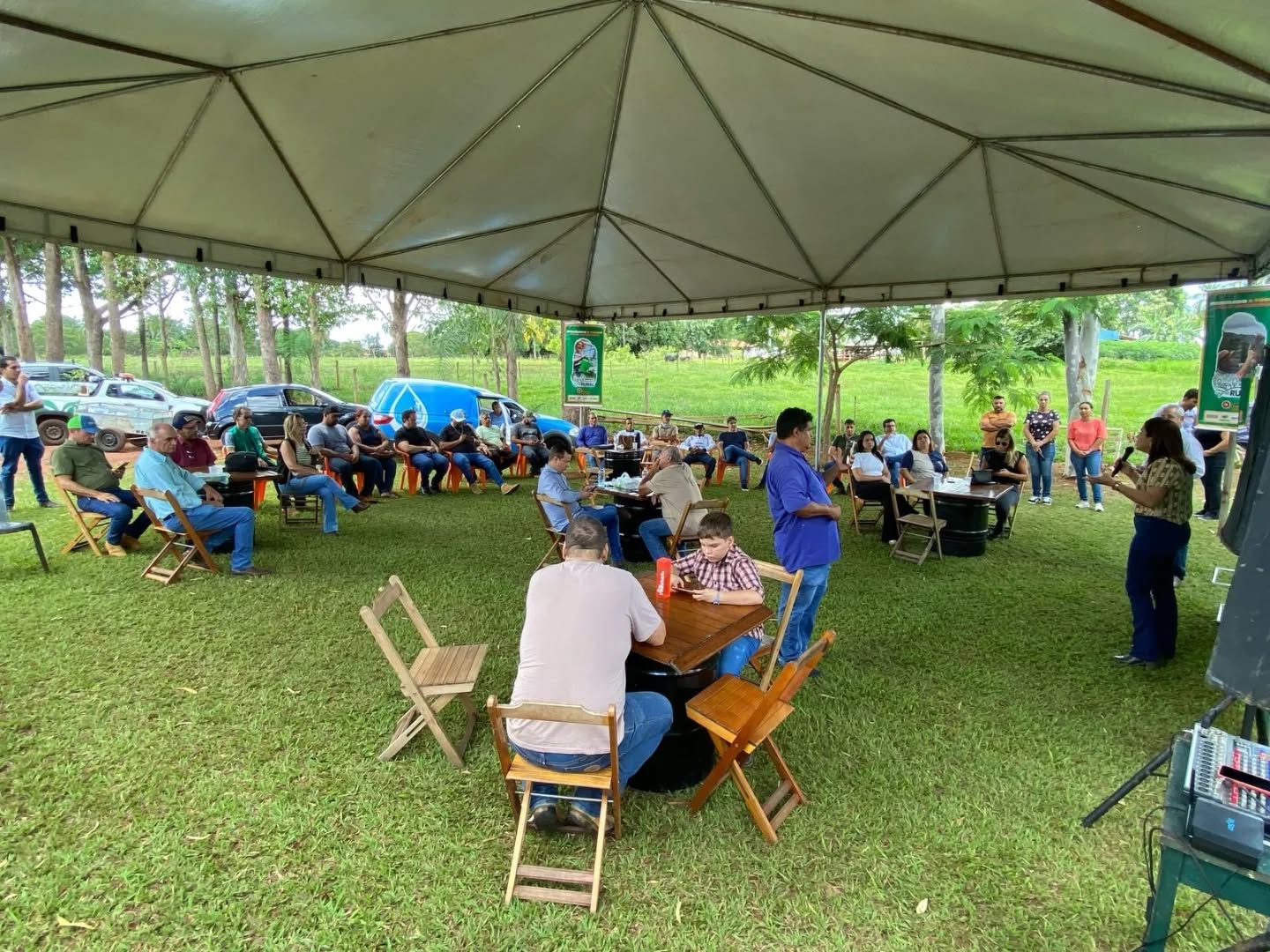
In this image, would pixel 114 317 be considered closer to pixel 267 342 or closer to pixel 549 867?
pixel 267 342

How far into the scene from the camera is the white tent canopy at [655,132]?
307cm

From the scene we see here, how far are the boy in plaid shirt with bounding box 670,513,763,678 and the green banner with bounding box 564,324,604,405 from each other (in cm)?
674

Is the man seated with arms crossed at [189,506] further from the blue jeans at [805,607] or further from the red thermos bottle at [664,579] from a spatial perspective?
the blue jeans at [805,607]

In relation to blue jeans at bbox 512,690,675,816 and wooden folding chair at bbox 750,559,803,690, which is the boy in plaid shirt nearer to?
wooden folding chair at bbox 750,559,803,690

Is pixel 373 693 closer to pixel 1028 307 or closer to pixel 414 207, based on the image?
pixel 414 207

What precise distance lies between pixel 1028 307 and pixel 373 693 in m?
14.5

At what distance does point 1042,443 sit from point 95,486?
12.1m

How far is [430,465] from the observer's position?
9.77m

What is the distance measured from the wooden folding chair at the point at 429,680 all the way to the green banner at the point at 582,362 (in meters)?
6.88

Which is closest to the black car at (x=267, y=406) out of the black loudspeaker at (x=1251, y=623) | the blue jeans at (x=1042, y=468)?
the blue jeans at (x=1042, y=468)

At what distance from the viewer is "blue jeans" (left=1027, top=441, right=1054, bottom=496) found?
9578 millimetres

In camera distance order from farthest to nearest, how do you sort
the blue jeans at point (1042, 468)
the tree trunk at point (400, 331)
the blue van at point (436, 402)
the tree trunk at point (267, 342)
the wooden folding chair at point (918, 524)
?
the tree trunk at point (400, 331), the tree trunk at point (267, 342), the blue van at point (436, 402), the blue jeans at point (1042, 468), the wooden folding chair at point (918, 524)

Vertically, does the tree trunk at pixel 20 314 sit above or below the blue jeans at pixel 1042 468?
above

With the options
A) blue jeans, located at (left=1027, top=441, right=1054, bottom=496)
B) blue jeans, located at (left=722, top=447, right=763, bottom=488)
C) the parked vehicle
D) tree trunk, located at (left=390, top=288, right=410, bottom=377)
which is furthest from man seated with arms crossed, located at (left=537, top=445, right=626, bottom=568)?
tree trunk, located at (left=390, top=288, right=410, bottom=377)
